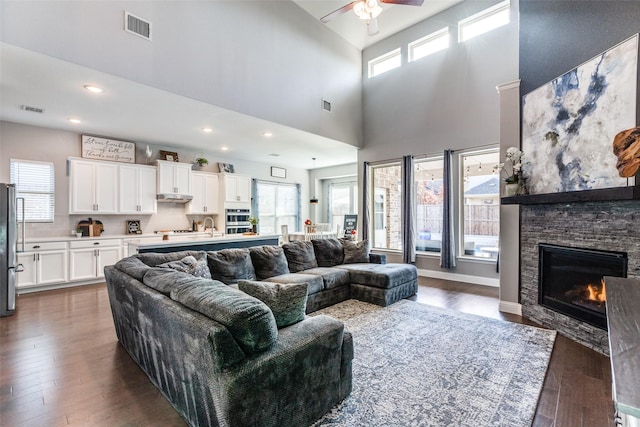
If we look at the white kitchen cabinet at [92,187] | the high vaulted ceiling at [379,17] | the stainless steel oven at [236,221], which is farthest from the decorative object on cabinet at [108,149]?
the high vaulted ceiling at [379,17]

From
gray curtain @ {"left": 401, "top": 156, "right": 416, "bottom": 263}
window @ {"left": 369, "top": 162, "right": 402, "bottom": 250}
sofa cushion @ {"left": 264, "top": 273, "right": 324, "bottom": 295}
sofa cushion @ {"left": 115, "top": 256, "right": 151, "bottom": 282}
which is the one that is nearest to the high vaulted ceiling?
gray curtain @ {"left": 401, "top": 156, "right": 416, "bottom": 263}

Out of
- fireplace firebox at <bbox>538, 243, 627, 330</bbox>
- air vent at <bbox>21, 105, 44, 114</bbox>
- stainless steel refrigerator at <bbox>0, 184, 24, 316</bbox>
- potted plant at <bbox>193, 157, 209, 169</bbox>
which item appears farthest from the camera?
potted plant at <bbox>193, 157, 209, 169</bbox>

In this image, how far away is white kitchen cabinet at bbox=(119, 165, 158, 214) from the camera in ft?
19.9

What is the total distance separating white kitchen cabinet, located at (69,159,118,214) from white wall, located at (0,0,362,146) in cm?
299

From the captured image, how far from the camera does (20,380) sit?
2.34 m

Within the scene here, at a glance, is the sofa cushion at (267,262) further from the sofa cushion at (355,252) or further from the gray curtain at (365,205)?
the gray curtain at (365,205)

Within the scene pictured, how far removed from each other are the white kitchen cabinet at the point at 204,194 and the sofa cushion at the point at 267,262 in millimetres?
3895

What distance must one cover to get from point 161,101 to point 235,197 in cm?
379

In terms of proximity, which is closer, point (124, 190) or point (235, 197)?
point (124, 190)

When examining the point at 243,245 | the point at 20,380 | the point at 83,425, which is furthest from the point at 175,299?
the point at 243,245

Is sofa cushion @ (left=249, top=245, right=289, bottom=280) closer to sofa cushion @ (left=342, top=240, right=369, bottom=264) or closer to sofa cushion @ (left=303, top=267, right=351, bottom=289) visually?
sofa cushion @ (left=303, top=267, right=351, bottom=289)

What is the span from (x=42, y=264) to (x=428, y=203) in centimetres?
707

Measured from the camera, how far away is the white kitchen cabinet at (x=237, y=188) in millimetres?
7695

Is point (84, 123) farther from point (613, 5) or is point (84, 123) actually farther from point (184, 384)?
point (613, 5)
